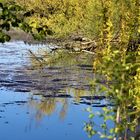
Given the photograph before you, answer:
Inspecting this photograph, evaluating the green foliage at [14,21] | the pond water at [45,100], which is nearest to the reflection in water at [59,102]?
the pond water at [45,100]

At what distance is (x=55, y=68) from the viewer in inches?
758

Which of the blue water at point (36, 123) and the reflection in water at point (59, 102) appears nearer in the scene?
the blue water at point (36, 123)

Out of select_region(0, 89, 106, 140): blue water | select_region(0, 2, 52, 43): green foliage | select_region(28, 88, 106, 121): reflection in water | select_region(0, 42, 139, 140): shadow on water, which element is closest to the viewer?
select_region(0, 2, 52, 43): green foliage

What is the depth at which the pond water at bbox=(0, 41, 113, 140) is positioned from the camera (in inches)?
395

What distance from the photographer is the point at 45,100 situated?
1285 centimetres

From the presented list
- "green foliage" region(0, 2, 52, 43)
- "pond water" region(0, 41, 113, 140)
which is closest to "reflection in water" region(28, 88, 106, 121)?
"pond water" region(0, 41, 113, 140)

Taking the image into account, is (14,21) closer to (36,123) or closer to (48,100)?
(36,123)

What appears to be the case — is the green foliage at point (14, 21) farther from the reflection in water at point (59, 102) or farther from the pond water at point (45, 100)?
the reflection in water at point (59, 102)

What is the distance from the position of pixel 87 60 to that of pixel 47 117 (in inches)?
445

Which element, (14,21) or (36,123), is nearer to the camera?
(14,21)

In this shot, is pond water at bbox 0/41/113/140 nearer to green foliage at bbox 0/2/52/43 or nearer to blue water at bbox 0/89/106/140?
blue water at bbox 0/89/106/140

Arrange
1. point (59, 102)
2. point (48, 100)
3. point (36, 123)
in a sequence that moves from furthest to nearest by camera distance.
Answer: point (48, 100) < point (59, 102) < point (36, 123)

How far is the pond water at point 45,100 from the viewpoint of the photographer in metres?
10.0

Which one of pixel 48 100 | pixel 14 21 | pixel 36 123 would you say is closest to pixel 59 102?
pixel 48 100
